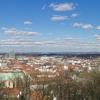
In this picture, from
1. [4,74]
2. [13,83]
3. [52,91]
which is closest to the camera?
[52,91]

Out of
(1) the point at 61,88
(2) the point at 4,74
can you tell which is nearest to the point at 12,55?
(2) the point at 4,74

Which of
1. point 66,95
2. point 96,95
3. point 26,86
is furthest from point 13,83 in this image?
point 96,95

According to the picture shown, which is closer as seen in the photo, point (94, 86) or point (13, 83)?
point (94, 86)

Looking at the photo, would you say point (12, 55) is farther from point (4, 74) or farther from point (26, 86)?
point (26, 86)

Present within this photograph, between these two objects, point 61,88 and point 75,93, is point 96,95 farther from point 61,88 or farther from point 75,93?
point 61,88

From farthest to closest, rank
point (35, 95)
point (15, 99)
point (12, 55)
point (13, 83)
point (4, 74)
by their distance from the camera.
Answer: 1. point (12, 55)
2. point (4, 74)
3. point (13, 83)
4. point (35, 95)
5. point (15, 99)

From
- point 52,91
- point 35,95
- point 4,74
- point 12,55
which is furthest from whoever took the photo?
point 12,55

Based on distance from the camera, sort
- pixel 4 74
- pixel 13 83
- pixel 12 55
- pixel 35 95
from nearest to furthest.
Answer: pixel 35 95 < pixel 13 83 < pixel 4 74 < pixel 12 55

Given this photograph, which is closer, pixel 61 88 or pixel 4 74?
pixel 61 88
